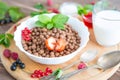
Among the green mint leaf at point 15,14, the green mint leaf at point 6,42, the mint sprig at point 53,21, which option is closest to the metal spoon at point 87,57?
the mint sprig at point 53,21

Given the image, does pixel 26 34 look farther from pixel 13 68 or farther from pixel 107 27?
pixel 107 27

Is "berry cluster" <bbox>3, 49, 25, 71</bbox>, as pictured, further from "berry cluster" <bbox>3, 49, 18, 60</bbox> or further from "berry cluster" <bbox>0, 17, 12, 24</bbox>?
"berry cluster" <bbox>0, 17, 12, 24</bbox>

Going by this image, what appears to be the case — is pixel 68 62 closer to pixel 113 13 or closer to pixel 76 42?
pixel 76 42

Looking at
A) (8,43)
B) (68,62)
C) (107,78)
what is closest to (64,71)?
(68,62)

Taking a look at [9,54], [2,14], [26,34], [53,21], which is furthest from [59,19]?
[2,14]

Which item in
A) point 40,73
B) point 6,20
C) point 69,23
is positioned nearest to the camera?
point 40,73

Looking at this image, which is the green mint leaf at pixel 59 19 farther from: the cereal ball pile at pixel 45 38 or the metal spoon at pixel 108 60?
the metal spoon at pixel 108 60
